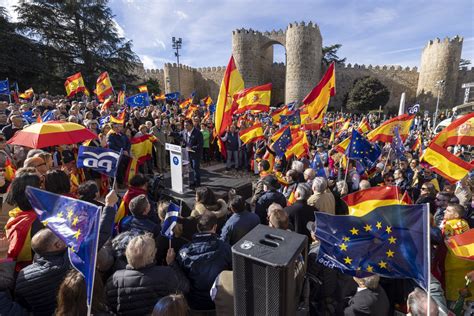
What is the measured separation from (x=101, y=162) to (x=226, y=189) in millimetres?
3868

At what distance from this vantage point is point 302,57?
33.0m

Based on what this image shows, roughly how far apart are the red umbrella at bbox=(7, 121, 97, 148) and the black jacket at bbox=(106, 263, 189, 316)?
2817 mm

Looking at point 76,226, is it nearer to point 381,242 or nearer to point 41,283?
point 41,283

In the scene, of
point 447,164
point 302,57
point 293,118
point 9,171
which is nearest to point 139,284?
point 9,171

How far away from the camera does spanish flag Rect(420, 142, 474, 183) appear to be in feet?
14.2

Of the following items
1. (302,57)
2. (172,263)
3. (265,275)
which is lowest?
(172,263)

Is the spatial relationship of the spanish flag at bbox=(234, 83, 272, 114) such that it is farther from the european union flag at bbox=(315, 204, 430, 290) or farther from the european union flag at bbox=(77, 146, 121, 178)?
the european union flag at bbox=(315, 204, 430, 290)

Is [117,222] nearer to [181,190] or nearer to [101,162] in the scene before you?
[101,162]

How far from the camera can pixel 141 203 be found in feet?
9.93

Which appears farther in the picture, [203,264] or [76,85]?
[76,85]

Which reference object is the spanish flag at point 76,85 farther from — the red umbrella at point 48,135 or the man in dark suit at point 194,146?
the red umbrella at point 48,135

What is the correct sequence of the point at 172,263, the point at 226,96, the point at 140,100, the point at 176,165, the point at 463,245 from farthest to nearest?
the point at 140,100, the point at 226,96, the point at 176,165, the point at 463,245, the point at 172,263

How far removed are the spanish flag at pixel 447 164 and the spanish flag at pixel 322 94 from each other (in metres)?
3.32

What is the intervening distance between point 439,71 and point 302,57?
16533 mm
